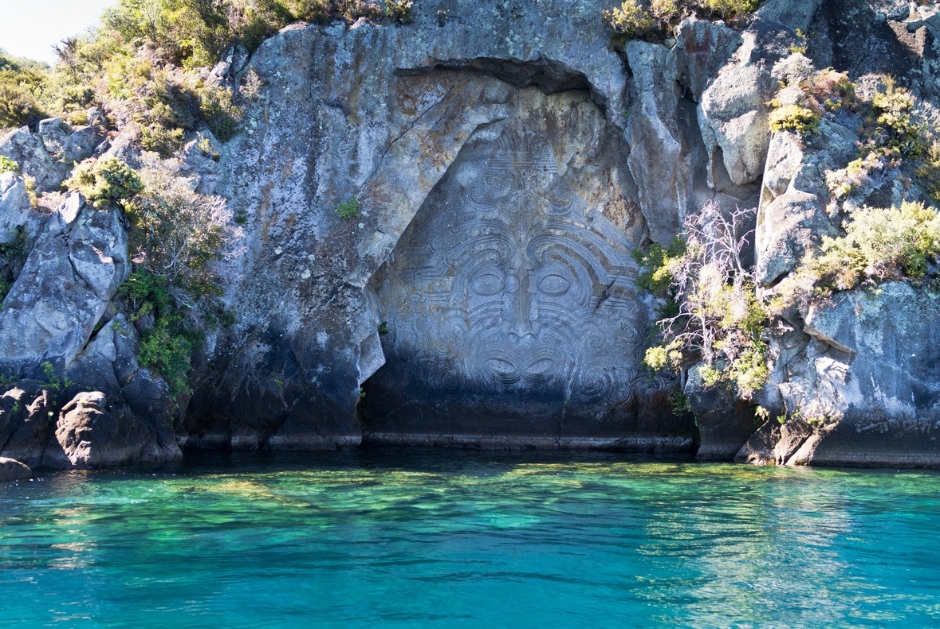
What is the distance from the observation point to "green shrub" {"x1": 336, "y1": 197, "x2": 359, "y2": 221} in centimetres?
1916

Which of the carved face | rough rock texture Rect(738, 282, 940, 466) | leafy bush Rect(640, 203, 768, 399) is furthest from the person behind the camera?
the carved face

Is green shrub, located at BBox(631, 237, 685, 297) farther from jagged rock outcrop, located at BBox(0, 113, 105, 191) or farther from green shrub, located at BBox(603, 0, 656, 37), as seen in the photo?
jagged rock outcrop, located at BBox(0, 113, 105, 191)

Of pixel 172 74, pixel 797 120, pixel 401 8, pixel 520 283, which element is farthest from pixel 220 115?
pixel 797 120

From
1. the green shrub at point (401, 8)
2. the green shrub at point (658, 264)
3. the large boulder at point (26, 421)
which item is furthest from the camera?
the green shrub at point (401, 8)

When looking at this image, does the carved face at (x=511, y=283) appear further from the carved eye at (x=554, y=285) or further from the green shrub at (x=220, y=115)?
the green shrub at (x=220, y=115)

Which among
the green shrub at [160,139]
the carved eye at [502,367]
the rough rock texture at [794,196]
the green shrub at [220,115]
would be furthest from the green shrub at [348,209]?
the rough rock texture at [794,196]

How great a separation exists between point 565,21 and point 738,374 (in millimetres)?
8416

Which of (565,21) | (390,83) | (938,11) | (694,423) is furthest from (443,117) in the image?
(938,11)

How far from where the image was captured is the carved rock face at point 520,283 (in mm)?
20469

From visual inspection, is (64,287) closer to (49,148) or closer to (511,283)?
(49,148)

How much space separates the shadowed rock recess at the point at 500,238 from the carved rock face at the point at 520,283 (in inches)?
2.0

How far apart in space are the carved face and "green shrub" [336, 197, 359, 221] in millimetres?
1935

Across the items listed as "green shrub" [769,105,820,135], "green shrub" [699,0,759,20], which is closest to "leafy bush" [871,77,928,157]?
"green shrub" [769,105,820,135]

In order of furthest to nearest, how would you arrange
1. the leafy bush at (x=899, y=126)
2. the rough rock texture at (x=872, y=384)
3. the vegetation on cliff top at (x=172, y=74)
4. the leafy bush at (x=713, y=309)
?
the vegetation on cliff top at (x=172, y=74), the leafy bush at (x=899, y=126), the leafy bush at (x=713, y=309), the rough rock texture at (x=872, y=384)
